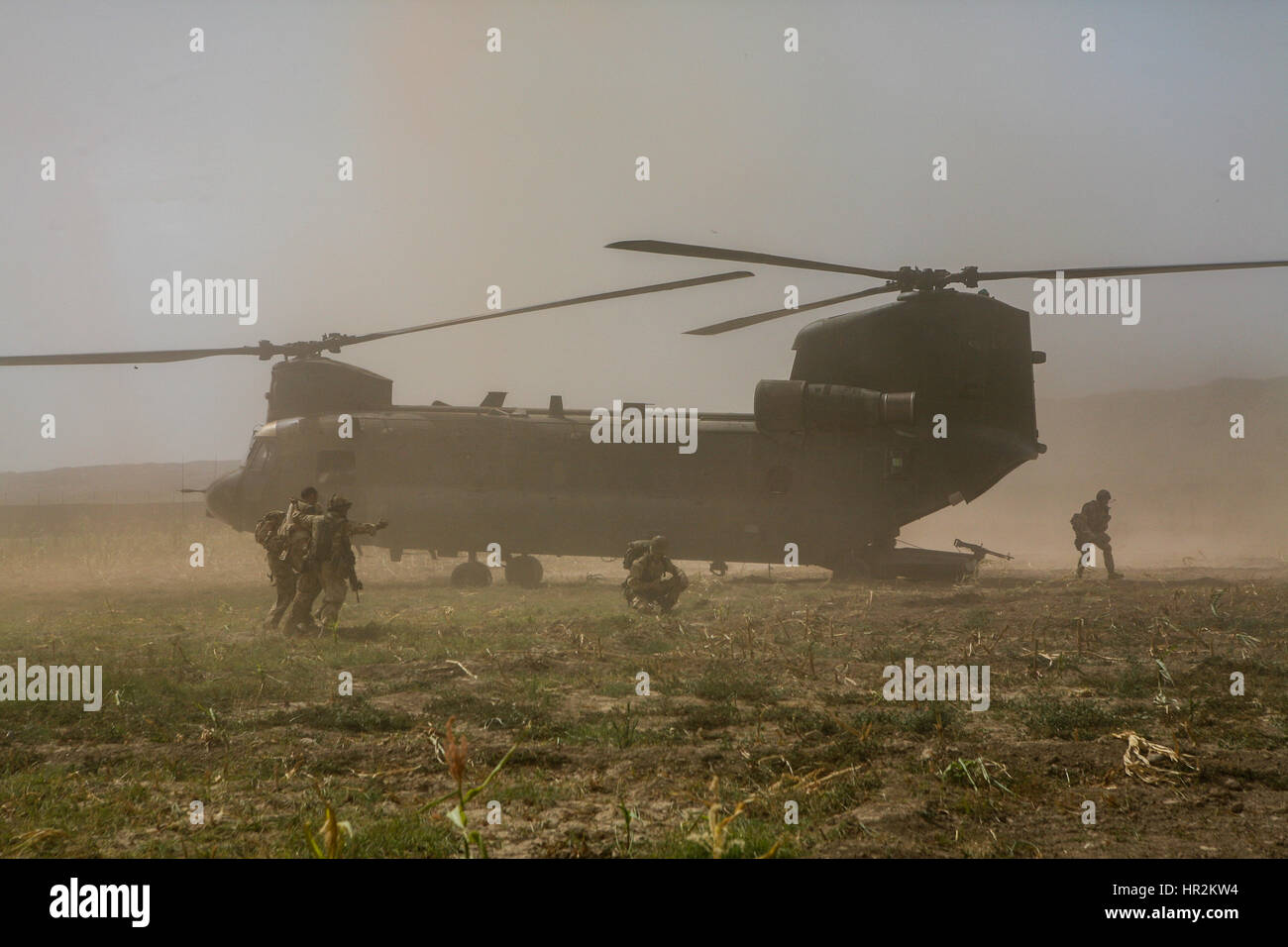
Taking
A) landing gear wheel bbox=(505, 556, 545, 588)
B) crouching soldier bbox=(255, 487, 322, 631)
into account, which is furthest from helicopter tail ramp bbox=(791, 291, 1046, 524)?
crouching soldier bbox=(255, 487, 322, 631)

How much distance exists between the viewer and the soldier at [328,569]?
40.1 ft

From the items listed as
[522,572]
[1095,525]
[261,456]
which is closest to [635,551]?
[522,572]

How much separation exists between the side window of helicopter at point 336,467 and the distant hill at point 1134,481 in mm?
24426

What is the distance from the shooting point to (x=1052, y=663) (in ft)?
29.8

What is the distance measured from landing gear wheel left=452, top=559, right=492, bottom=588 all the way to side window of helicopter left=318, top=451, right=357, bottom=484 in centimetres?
290

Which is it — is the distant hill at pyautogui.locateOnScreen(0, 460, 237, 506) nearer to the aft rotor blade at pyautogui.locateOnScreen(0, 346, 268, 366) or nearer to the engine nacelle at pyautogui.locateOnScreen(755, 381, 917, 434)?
the aft rotor blade at pyautogui.locateOnScreen(0, 346, 268, 366)

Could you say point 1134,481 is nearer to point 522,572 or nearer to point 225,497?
point 522,572

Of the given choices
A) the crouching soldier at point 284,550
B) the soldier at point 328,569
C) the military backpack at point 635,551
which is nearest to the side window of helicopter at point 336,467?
the crouching soldier at point 284,550

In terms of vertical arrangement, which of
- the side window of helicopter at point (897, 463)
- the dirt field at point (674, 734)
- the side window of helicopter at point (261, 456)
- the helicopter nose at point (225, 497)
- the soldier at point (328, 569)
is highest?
the side window of helicopter at point (261, 456)

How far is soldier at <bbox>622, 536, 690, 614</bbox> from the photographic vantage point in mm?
14281

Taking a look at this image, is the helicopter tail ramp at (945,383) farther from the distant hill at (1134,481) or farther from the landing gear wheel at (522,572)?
the distant hill at (1134,481)

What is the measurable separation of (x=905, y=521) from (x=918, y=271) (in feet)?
14.9
